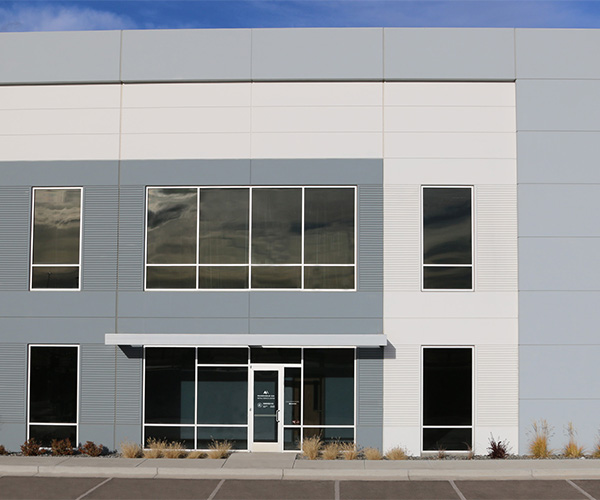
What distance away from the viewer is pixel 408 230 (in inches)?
779

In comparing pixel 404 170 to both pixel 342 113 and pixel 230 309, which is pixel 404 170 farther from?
pixel 230 309

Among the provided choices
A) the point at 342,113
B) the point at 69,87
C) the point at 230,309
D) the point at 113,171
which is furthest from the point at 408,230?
the point at 69,87

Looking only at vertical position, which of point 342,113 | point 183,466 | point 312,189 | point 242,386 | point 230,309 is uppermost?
point 342,113

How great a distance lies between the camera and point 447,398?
19.5m

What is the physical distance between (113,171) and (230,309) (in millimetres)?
4871

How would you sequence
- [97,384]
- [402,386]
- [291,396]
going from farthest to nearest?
1. [97,384]
2. [291,396]
3. [402,386]

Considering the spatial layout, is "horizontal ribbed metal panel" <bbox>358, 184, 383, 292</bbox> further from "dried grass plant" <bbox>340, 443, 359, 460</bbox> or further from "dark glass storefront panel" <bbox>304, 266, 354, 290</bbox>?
"dried grass plant" <bbox>340, 443, 359, 460</bbox>

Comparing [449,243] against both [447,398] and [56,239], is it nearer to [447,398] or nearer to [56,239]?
[447,398]

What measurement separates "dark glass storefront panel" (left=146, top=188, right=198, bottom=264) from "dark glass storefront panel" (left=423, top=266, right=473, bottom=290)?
20.3ft

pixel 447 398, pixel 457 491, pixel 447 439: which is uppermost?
pixel 447 398

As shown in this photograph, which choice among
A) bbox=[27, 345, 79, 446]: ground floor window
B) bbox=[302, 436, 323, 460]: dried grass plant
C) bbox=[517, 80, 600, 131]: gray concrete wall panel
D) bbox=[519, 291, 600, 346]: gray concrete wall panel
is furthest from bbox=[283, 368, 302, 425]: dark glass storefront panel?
bbox=[517, 80, 600, 131]: gray concrete wall panel

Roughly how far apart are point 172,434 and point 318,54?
10.7 meters

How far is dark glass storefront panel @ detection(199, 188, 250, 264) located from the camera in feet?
65.4

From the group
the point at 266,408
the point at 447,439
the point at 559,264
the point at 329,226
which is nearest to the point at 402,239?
the point at 329,226
